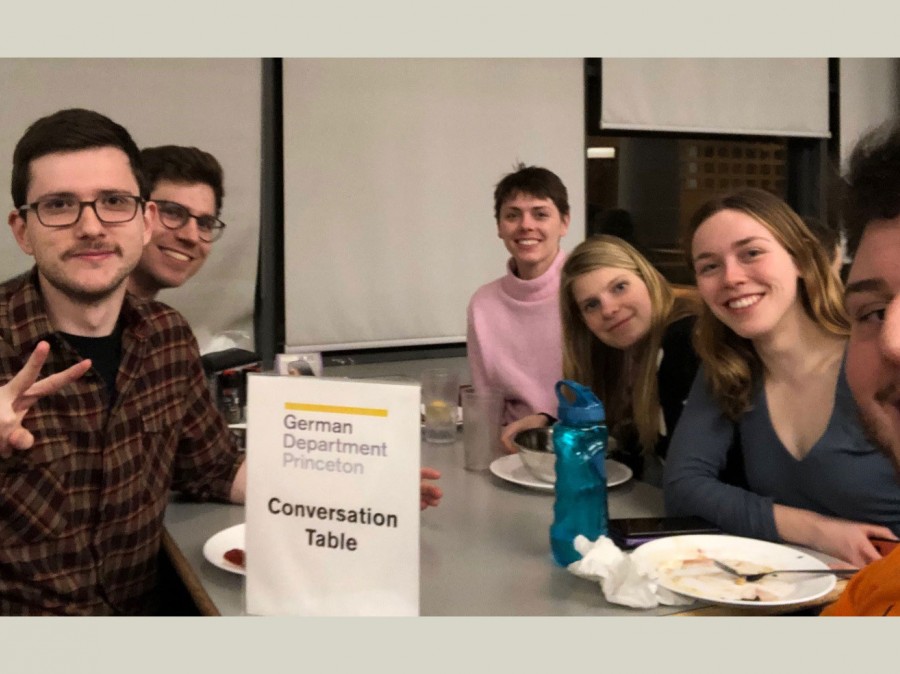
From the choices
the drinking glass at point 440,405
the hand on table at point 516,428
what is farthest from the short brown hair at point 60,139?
the hand on table at point 516,428

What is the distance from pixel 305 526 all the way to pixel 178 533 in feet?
2.03

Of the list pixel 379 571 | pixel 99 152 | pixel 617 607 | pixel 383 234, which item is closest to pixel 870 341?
pixel 617 607

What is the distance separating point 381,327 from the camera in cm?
291

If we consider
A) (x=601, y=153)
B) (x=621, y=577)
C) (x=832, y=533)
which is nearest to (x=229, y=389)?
(x=621, y=577)

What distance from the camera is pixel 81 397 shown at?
1239 millimetres

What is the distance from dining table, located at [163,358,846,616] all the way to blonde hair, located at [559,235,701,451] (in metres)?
0.21

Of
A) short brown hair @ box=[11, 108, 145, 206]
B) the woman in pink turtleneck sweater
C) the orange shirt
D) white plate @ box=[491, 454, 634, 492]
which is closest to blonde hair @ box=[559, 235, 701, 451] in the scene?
white plate @ box=[491, 454, 634, 492]

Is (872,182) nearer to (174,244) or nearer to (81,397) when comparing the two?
(81,397)

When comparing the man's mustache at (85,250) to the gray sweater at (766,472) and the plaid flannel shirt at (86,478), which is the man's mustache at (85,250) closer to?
the plaid flannel shirt at (86,478)

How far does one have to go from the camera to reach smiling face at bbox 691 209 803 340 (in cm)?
133

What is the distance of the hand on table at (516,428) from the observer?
5.63 ft

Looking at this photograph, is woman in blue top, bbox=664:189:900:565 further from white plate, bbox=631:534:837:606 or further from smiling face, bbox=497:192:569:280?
smiling face, bbox=497:192:569:280

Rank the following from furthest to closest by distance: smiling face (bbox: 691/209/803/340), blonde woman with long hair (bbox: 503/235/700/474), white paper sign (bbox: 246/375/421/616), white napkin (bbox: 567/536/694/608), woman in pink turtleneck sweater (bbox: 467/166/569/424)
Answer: woman in pink turtleneck sweater (bbox: 467/166/569/424), blonde woman with long hair (bbox: 503/235/700/474), smiling face (bbox: 691/209/803/340), white napkin (bbox: 567/536/694/608), white paper sign (bbox: 246/375/421/616)

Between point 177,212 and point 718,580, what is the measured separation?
1559 millimetres
